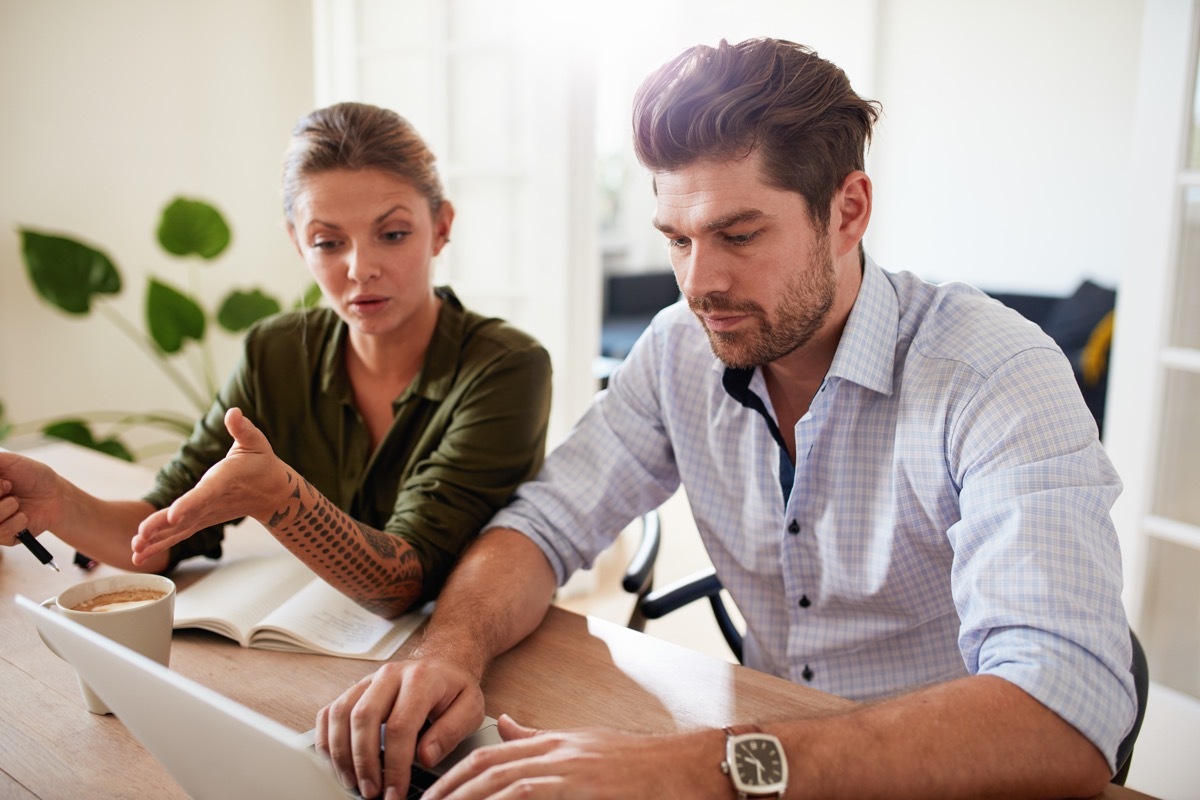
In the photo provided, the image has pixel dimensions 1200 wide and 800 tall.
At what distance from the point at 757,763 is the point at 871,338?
0.60m

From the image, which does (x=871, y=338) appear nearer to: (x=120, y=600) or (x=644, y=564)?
(x=644, y=564)

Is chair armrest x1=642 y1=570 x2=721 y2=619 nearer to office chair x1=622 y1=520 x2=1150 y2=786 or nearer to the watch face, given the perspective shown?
office chair x1=622 y1=520 x2=1150 y2=786

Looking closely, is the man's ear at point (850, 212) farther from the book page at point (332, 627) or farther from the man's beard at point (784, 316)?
the book page at point (332, 627)

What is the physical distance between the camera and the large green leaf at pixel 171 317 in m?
2.67

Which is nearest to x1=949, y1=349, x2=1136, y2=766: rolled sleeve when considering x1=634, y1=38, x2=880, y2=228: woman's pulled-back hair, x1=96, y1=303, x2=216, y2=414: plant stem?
x1=634, y1=38, x2=880, y2=228: woman's pulled-back hair

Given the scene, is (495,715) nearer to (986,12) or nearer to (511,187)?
(511,187)

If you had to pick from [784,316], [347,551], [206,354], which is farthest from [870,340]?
[206,354]

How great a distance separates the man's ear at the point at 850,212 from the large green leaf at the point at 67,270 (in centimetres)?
215

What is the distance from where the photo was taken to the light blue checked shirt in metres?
0.89

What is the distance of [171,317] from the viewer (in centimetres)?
269

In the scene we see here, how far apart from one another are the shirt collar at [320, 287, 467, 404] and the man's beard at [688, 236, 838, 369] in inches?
17.7

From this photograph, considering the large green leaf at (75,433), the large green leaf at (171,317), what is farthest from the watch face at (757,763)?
the large green leaf at (171,317)

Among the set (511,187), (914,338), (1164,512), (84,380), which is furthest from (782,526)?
(84,380)

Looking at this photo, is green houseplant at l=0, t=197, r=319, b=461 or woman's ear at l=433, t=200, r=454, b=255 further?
green houseplant at l=0, t=197, r=319, b=461
